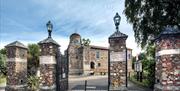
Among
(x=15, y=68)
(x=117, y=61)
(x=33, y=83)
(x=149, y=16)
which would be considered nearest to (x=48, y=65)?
(x=33, y=83)

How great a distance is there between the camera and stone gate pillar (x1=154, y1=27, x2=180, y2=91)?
9305mm

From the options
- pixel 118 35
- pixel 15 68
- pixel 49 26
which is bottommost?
pixel 15 68

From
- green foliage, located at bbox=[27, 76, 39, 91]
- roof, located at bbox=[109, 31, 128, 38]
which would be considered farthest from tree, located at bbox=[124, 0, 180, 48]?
green foliage, located at bbox=[27, 76, 39, 91]

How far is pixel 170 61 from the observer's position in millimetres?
9438

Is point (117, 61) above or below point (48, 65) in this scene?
above

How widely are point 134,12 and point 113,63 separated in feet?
28.3

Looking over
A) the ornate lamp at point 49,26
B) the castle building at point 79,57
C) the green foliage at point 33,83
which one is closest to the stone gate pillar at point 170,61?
the ornate lamp at point 49,26

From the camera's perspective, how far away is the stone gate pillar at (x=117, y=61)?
11.7m

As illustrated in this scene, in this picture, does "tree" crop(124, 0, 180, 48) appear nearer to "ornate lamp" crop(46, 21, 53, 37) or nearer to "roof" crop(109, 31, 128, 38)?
"roof" crop(109, 31, 128, 38)

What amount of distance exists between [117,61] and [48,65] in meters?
3.86

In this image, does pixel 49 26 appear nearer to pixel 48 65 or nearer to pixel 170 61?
pixel 48 65

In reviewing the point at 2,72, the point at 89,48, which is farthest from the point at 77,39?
the point at 2,72

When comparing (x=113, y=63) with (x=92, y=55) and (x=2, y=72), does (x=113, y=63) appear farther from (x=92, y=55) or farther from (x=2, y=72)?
(x=92, y=55)

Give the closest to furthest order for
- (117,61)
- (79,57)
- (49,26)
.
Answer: (117,61)
(49,26)
(79,57)
